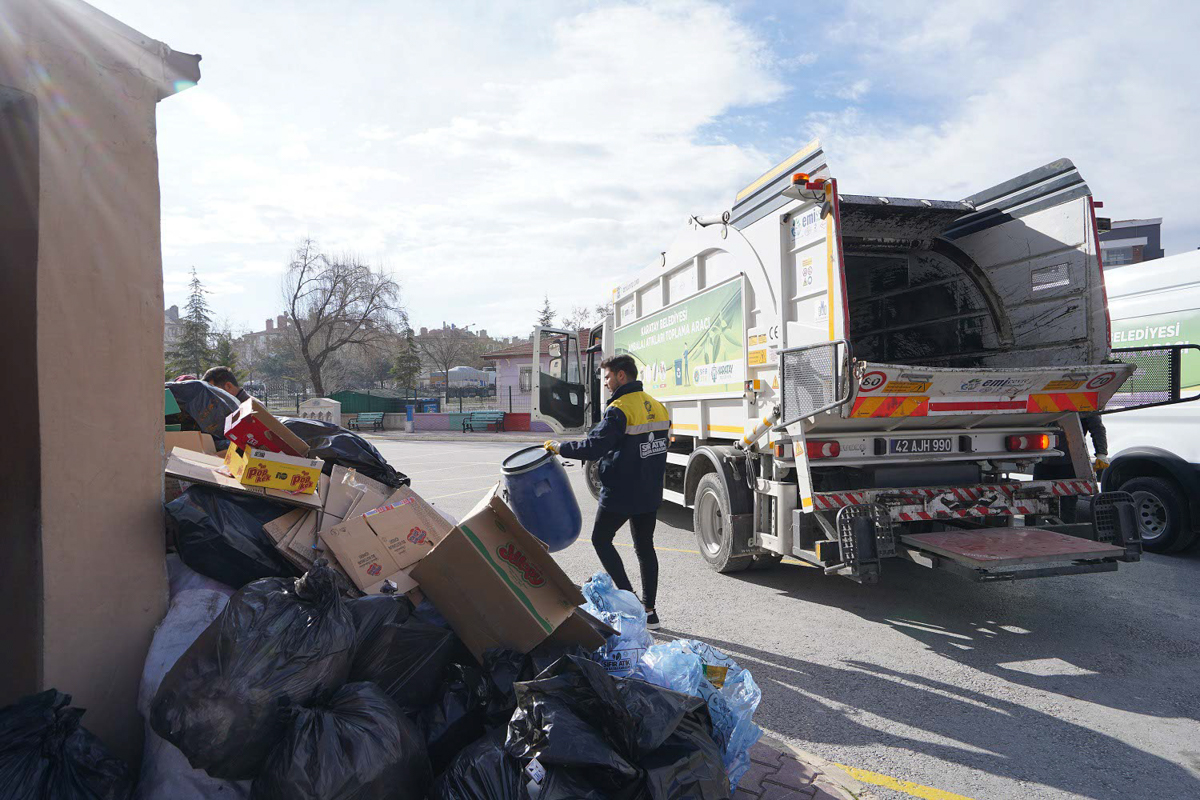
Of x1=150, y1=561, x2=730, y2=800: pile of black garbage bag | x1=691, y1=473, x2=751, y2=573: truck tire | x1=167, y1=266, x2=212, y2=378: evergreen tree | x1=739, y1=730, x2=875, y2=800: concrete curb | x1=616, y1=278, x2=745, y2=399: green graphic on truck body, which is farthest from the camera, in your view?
x1=167, y1=266, x2=212, y2=378: evergreen tree

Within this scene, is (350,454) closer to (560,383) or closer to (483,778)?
(483,778)

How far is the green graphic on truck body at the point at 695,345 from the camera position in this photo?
18.3 feet

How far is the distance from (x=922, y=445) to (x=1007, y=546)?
0.90 m

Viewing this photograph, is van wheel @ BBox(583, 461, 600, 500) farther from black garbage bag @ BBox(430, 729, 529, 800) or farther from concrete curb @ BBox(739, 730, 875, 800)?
black garbage bag @ BBox(430, 729, 529, 800)

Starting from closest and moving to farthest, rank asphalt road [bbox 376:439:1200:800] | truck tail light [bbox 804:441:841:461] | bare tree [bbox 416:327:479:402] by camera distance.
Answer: asphalt road [bbox 376:439:1200:800] < truck tail light [bbox 804:441:841:461] < bare tree [bbox 416:327:479:402]

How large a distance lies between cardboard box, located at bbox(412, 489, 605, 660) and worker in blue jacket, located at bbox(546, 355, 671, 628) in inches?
59.5

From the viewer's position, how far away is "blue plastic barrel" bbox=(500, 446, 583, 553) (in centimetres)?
411

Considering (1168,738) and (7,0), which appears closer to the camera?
(7,0)

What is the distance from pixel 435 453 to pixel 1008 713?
1628 centimetres

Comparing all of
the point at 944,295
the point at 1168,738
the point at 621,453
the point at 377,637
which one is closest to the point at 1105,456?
the point at 944,295

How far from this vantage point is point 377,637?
7.93ft

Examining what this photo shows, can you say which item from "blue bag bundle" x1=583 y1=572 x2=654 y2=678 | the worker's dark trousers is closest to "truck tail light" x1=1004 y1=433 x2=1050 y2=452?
the worker's dark trousers

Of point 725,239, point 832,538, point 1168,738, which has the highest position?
point 725,239

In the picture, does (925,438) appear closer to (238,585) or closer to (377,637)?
(377,637)
